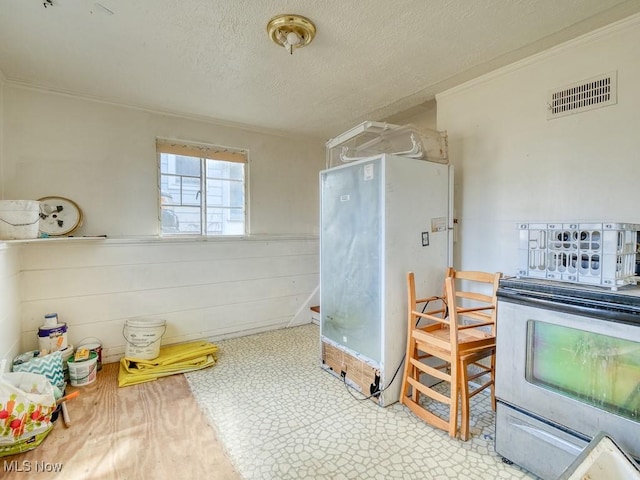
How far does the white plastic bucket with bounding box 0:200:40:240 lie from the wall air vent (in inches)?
143

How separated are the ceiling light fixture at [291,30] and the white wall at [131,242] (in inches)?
72.7

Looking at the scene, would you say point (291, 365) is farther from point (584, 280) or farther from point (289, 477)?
point (584, 280)

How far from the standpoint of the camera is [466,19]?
1.77 m

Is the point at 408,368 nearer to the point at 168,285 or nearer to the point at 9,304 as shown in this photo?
the point at 168,285

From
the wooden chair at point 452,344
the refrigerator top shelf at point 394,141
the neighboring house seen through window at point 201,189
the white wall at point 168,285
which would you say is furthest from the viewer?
the neighboring house seen through window at point 201,189

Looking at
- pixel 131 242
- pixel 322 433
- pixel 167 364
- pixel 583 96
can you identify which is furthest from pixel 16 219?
pixel 583 96

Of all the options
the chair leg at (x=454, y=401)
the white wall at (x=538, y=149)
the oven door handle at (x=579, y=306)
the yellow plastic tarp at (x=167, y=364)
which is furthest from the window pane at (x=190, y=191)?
the oven door handle at (x=579, y=306)

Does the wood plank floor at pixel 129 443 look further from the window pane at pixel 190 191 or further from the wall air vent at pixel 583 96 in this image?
the wall air vent at pixel 583 96

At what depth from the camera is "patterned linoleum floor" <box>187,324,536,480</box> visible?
1635 millimetres

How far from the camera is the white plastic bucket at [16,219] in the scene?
2.10 metres

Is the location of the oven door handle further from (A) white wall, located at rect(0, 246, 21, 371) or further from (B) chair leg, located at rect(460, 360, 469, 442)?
(A) white wall, located at rect(0, 246, 21, 371)

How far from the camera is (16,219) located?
2129mm

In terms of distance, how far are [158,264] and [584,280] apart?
3355mm

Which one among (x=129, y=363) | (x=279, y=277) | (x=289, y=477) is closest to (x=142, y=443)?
(x=289, y=477)
